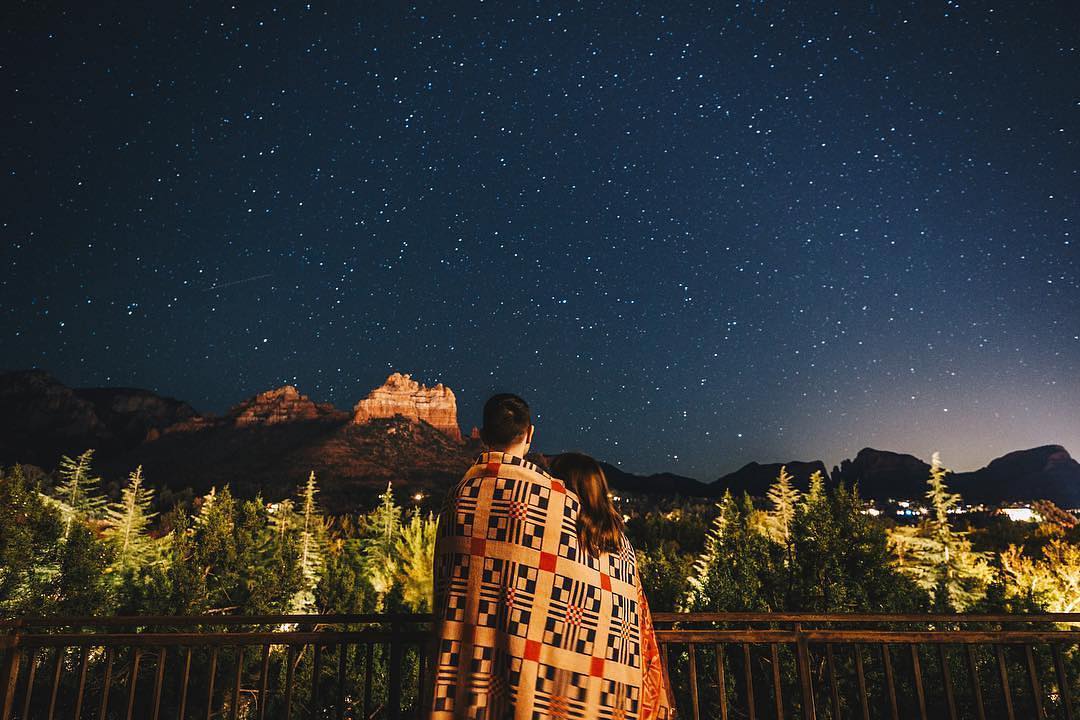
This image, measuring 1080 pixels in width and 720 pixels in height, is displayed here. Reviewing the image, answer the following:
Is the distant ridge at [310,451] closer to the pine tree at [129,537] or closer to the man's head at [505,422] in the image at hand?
the pine tree at [129,537]

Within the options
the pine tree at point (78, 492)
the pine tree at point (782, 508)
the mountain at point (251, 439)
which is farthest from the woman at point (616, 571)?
the mountain at point (251, 439)

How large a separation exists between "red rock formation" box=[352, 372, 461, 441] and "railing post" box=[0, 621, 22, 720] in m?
115

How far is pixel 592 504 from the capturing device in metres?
2.19

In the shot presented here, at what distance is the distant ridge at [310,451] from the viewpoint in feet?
257

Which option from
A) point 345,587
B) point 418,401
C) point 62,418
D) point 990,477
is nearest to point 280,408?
point 418,401

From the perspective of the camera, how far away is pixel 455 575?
→ 203 centimetres

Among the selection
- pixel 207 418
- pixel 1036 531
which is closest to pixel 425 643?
pixel 1036 531

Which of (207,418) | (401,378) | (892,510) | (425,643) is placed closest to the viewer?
(425,643)

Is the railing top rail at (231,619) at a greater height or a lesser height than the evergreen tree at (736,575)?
greater

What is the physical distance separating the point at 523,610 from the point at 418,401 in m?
129

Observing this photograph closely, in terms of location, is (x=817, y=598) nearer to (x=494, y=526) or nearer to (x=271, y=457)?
(x=494, y=526)

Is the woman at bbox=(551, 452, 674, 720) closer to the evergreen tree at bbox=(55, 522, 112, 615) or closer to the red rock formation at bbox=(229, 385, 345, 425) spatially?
the evergreen tree at bbox=(55, 522, 112, 615)

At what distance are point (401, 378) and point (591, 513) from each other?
431 feet

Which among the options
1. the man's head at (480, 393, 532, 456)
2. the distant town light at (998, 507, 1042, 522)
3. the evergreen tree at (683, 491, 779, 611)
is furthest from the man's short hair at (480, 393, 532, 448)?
the distant town light at (998, 507, 1042, 522)
